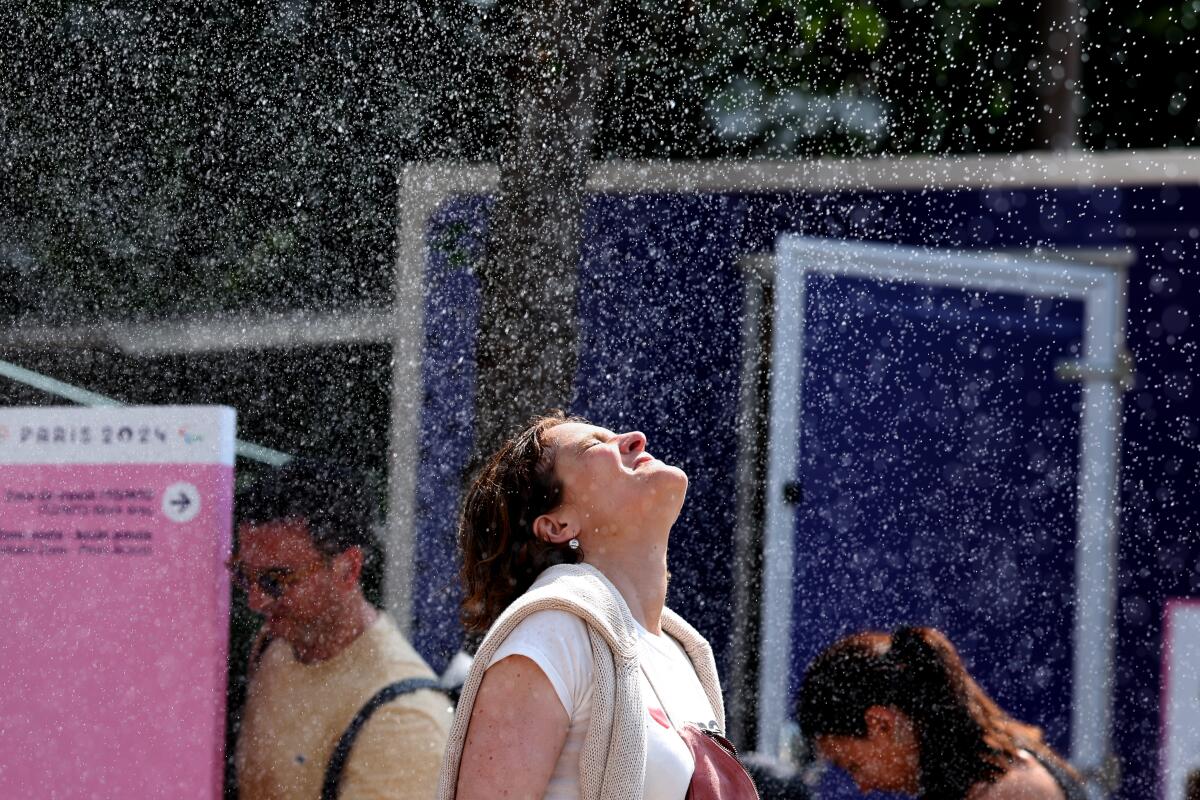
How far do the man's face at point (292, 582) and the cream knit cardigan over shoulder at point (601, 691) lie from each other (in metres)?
1.51

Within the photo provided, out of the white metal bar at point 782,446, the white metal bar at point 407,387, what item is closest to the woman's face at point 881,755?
the white metal bar at point 782,446

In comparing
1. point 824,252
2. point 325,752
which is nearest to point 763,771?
point 325,752

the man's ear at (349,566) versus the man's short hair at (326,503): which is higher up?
the man's short hair at (326,503)

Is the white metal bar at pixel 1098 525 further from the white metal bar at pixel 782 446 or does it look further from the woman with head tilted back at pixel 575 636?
the woman with head tilted back at pixel 575 636

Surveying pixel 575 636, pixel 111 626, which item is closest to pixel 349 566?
pixel 111 626

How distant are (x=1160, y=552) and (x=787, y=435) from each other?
0.94 m

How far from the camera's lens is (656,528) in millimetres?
2227

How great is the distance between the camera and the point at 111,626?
3307 mm

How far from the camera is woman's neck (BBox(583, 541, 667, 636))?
2.18m

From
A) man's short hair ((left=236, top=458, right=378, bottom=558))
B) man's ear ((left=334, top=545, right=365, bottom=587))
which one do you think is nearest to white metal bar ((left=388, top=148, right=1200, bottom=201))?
man's short hair ((left=236, top=458, right=378, bottom=558))

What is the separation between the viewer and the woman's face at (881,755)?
11.4ft

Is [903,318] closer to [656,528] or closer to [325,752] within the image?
[656,528]

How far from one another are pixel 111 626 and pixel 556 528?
157cm

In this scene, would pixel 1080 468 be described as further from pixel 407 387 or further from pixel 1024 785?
pixel 407 387
